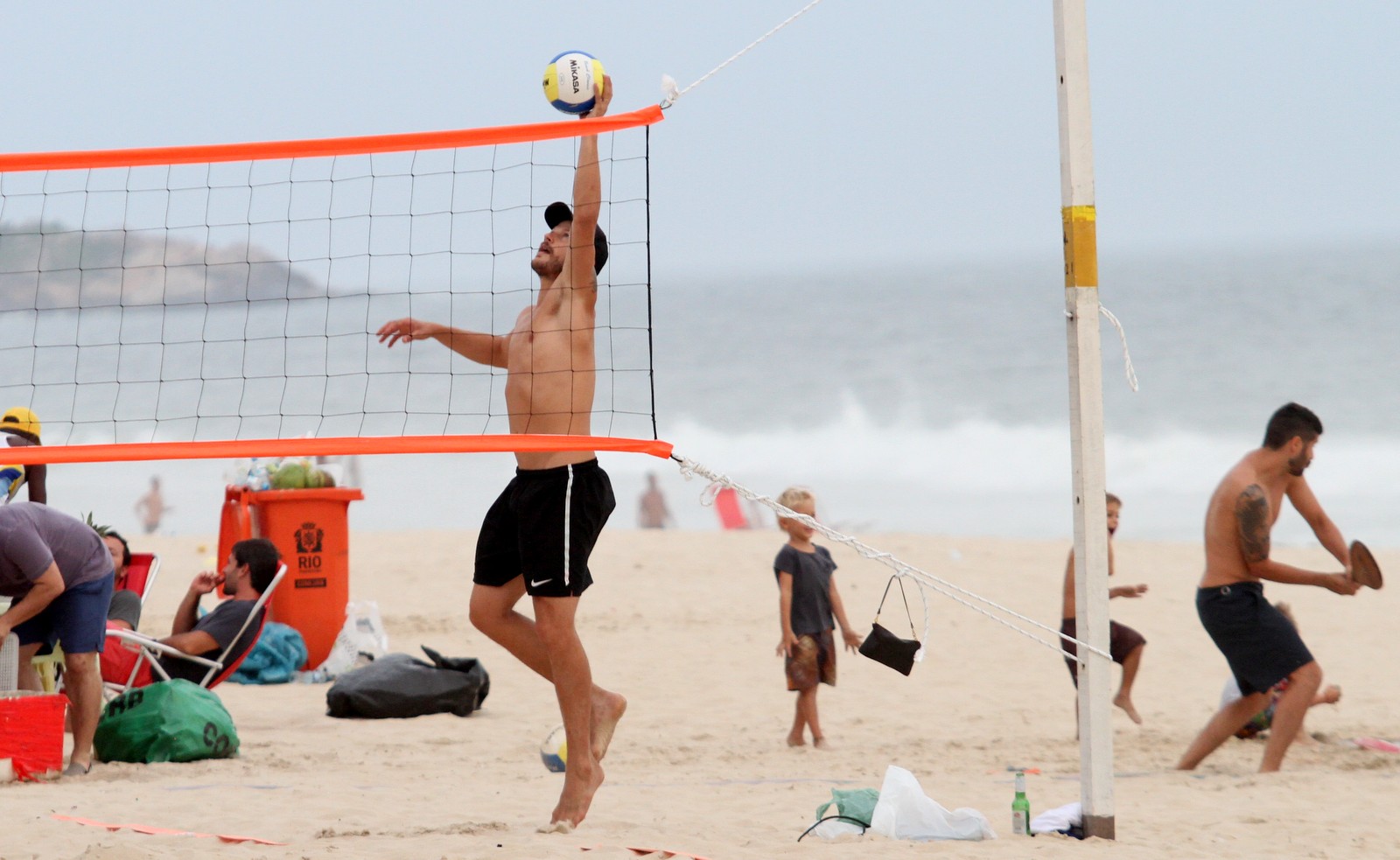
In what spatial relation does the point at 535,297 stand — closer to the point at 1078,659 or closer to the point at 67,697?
the point at 1078,659

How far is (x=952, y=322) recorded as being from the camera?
49.1 meters

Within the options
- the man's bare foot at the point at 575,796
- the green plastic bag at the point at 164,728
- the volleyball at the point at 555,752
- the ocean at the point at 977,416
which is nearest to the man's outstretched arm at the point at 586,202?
the ocean at the point at 977,416

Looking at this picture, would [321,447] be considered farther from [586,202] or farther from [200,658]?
[200,658]

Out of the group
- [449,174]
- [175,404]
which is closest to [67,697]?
[449,174]

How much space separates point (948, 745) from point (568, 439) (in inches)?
126

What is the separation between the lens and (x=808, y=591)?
6.15 metres

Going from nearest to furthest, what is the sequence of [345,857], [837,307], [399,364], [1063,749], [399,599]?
[345,857]
[1063,749]
[399,599]
[399,364]
[837,307]

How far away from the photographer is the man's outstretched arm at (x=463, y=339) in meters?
4.31

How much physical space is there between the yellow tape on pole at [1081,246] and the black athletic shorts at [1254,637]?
1968mm

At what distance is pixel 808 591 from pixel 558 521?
2371mm

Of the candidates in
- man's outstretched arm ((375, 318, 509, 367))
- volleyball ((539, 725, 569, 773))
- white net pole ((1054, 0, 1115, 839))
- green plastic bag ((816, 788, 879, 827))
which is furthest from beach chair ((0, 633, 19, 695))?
white net pole ((1054, 0, 1115, 839))

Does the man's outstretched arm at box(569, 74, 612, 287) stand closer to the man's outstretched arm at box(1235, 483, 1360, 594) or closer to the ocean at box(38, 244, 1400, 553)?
the ocean at box(38, 244, 1400, 553)

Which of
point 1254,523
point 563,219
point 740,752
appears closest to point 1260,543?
point 1254,523

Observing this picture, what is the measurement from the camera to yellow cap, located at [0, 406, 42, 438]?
6211mm
